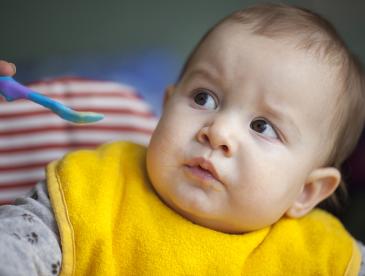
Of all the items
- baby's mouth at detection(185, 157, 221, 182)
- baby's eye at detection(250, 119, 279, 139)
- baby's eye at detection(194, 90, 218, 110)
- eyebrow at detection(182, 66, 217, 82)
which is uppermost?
eyebrow at detection(182, 66, 217, 82)

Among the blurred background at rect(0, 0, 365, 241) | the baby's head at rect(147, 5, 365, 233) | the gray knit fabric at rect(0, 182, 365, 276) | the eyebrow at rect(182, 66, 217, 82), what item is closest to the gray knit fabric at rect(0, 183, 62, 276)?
the gray knit fabric at rect(0, 182, 365, 276)

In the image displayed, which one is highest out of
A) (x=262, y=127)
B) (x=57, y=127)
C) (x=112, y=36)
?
(x=262, y=127)

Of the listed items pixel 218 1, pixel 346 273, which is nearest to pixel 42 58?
pixel 218 1

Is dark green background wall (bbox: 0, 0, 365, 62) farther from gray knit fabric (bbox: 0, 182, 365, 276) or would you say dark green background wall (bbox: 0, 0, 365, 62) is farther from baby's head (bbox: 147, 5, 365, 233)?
gray knit fabric (bbox: 0, 182, 365, 276)

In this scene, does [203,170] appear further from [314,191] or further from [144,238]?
[314,191]

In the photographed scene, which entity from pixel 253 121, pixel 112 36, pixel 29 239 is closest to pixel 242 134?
pixel 253 121

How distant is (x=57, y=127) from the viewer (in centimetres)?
119

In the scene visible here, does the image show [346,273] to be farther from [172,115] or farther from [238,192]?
[172,115]

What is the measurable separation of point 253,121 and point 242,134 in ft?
0.11

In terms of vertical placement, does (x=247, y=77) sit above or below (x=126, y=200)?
above

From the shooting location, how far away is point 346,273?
2.89ft

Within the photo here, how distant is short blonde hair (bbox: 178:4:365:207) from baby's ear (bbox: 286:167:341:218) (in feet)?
0.10

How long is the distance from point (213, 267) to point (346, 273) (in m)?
0.21

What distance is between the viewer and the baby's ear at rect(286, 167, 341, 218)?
0.93 meters
